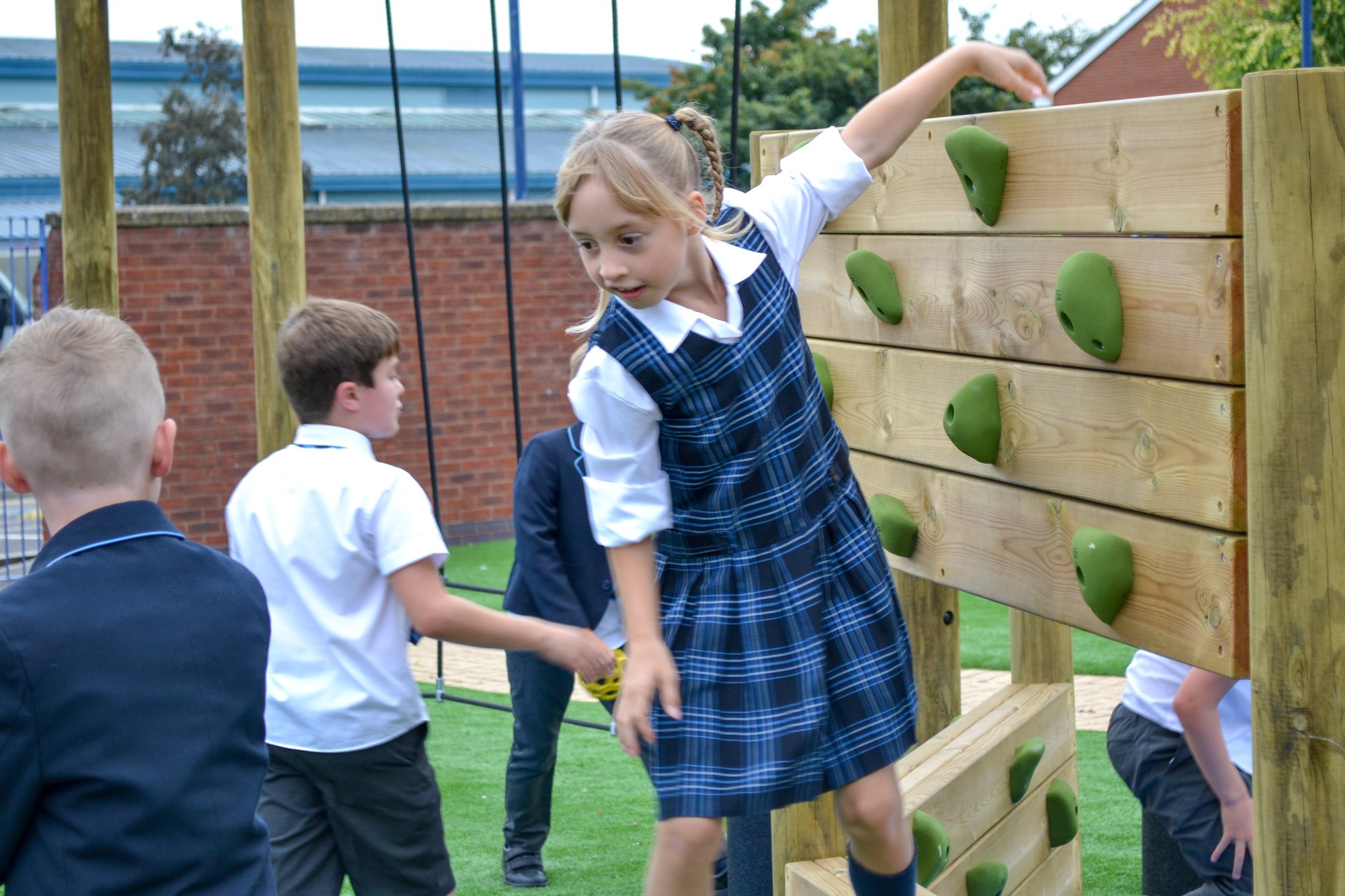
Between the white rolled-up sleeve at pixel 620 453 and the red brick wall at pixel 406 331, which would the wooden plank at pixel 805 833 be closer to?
the white rolled-up sleeve at pixel 620 453

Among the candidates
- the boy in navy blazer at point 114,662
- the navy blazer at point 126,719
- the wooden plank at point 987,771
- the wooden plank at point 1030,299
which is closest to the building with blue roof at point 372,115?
the wooden plank at point 987,771

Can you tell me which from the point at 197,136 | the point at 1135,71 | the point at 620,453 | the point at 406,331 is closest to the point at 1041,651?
the point at 620,453

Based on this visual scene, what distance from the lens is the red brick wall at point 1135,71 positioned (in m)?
24.7

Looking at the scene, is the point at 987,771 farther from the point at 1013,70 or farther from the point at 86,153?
the point at 86,153

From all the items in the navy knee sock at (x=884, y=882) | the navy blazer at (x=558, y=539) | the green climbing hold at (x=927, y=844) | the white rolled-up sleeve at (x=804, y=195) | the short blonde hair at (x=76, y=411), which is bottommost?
the green climbing hold at (x=927, y=844)

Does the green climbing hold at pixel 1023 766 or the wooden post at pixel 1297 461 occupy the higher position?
the wooden post at pixel 1297 461

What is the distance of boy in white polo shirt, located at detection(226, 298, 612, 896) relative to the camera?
246 cm

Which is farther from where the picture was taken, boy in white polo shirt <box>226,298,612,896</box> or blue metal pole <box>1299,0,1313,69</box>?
boy in white polo shirt <box>226,298,612,896</box>

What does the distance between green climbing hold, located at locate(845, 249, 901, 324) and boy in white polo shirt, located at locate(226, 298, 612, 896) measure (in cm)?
89

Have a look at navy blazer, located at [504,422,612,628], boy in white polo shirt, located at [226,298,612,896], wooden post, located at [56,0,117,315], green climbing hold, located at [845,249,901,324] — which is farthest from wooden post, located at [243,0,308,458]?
green climbing hold, located at [845,249,901,324]

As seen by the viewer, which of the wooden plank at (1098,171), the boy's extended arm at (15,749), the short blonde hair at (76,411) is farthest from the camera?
the wooden plank at (1098,171)

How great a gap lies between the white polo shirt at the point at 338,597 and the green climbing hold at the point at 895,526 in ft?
3.04

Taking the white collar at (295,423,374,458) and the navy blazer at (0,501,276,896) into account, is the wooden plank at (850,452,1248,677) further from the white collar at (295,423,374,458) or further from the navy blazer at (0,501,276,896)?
the navy blazer at (0,501,276,896)

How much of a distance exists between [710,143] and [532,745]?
227cm
